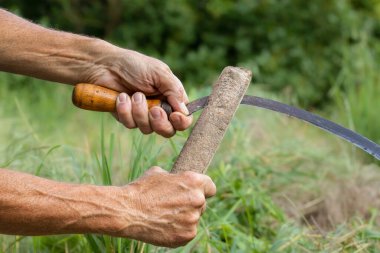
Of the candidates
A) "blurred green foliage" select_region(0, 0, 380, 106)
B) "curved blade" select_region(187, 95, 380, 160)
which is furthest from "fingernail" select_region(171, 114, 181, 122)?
"blurred green foliage" select_region(0, 0, 380, 106)

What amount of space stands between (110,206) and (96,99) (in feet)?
1.76

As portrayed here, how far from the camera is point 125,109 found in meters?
2.60

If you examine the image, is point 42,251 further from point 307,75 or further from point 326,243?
A: point 307,75

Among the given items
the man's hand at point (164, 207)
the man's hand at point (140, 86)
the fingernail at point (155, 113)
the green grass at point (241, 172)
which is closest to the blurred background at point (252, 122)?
the green grass at point (241, 172)

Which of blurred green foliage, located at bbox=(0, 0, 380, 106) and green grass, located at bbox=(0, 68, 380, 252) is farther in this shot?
blurred green foliage, located at bbox=(0, 0, 380, 106)

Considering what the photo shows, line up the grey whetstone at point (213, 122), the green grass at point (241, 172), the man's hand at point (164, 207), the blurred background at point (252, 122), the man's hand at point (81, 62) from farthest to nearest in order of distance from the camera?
the blurred background at point (252, 122), the green grass at point (241, 172), the man's hand at point (81, 62), the grey whetstone at point (213, 122), the man's hand at point (164, 207)

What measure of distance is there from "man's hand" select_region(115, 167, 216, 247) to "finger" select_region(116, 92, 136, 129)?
40 centimetres

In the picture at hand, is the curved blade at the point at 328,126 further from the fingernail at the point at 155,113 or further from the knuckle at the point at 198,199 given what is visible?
the knuckle at the point at 198,199

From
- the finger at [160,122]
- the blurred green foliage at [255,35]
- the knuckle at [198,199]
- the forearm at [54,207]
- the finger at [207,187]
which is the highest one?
the blurred green foliage at [255,35]

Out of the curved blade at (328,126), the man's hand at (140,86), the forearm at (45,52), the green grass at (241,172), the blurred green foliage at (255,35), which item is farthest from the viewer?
the blurred green foliage at (255,35)

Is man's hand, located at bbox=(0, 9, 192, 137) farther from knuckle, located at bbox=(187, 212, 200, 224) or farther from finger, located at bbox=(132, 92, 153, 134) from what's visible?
knuckle, located at bbox=(187, 212, 200, 224)

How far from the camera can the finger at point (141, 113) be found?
261cm

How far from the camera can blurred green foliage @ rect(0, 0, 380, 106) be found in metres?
7.91

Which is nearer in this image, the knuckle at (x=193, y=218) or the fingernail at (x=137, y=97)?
the knuckle at (x=193, y=218)
